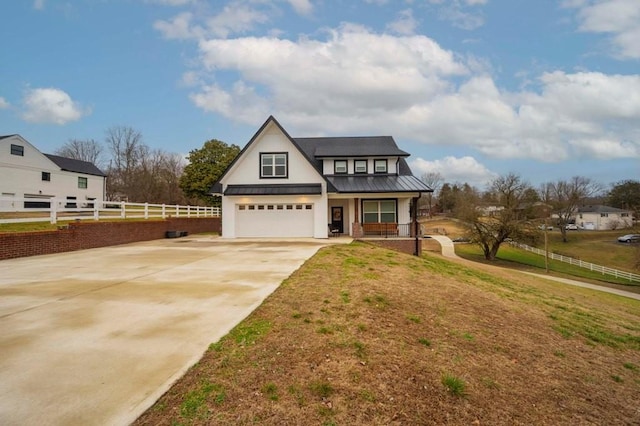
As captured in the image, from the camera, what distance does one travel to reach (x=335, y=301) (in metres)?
6.05

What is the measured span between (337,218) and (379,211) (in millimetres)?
2980

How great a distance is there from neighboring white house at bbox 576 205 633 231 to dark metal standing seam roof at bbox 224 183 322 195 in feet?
255

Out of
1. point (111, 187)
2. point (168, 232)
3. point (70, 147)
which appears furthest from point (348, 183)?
point (70, 147)

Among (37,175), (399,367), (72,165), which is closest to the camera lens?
(399,367)

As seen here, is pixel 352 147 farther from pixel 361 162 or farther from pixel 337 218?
pixel 337 218

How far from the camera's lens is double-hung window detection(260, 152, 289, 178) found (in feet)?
66.0

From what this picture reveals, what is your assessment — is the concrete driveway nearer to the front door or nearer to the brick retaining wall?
the brick retaining wall

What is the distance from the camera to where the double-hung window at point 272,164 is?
20.1m

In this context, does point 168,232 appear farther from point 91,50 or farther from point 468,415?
point 468,415

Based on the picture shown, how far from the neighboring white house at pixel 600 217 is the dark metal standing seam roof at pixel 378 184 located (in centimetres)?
7213

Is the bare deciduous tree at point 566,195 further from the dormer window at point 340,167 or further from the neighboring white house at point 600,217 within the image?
the dormer window at point 340,167

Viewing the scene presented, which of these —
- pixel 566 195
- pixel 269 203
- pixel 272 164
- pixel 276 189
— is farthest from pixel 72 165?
pixel 566 195

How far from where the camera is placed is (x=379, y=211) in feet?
68.9

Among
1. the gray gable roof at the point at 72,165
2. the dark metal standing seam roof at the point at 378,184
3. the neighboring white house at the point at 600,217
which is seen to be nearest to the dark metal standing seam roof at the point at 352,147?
the dark metal standing seam roof at the point at 378,184
